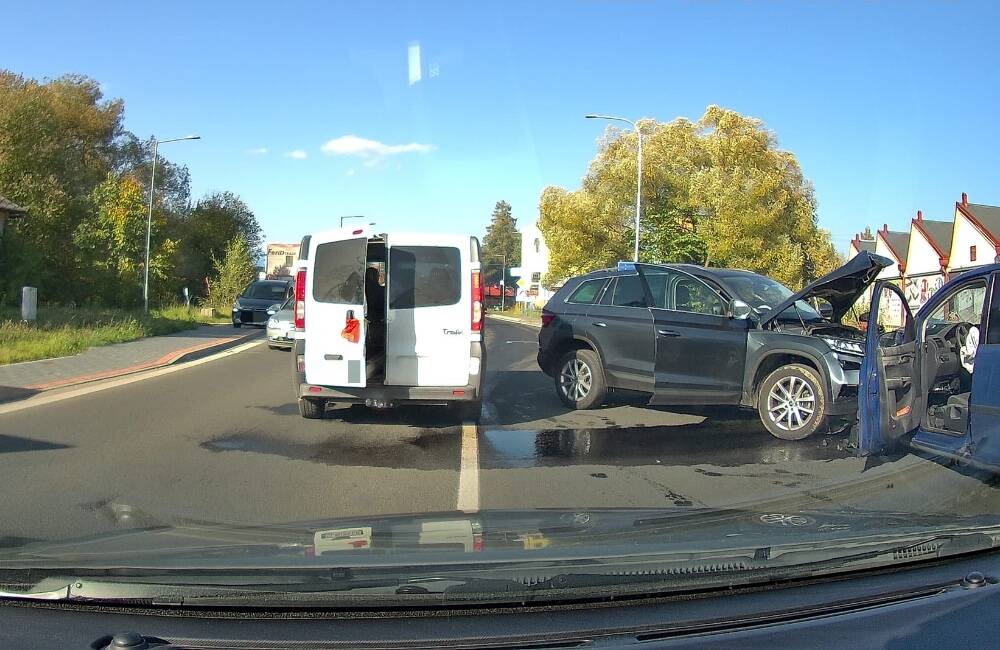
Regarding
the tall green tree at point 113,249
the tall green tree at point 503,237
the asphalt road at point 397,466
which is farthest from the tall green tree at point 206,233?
the tall green tree at point 503,237

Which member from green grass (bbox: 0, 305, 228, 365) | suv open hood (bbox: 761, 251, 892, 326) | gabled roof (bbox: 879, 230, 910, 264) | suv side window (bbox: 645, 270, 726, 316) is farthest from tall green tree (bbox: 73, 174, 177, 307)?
gabled roof (bbox: 879, 230, 910, 264)

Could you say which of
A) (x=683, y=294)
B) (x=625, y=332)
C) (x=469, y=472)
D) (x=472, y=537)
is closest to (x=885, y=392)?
(x=469, y=472)

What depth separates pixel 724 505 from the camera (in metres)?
5.45

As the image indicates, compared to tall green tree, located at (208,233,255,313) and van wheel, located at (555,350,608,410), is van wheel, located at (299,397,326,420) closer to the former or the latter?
van wheel, located at (555,350,608,410)

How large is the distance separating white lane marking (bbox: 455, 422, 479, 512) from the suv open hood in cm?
337

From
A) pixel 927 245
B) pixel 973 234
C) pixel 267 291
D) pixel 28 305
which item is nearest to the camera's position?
pixel 28 305

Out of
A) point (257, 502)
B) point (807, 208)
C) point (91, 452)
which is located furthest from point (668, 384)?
point (807, 208)

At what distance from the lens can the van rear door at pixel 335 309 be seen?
8.03 metres

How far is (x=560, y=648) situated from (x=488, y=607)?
38 cm

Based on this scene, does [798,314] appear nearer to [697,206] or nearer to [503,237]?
[697,206]

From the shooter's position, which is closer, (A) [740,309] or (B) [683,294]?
(A) [740,309]

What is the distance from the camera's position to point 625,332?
9312 mm

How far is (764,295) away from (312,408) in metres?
5.52

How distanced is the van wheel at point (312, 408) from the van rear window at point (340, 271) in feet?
4.58
